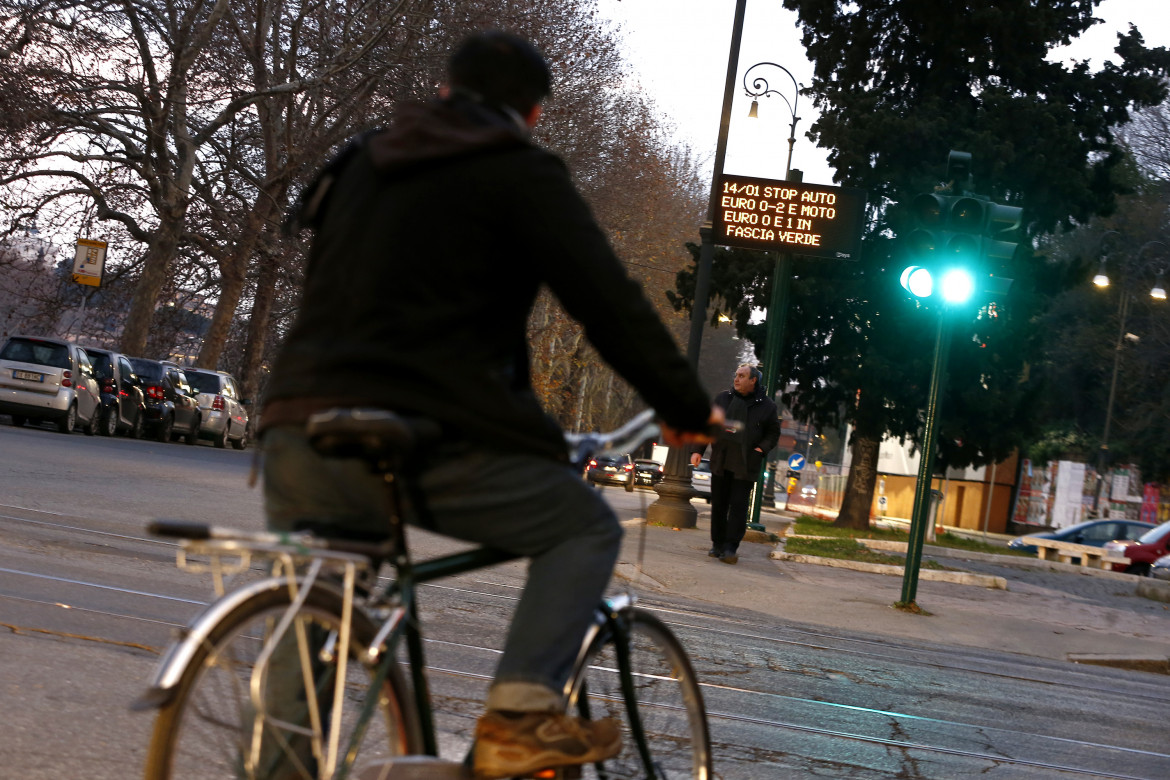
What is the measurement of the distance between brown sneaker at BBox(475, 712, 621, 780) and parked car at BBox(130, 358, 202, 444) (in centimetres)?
2722

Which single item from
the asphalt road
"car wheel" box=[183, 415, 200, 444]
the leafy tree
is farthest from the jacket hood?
"car wheel" box=[183, 415, 200, 444]

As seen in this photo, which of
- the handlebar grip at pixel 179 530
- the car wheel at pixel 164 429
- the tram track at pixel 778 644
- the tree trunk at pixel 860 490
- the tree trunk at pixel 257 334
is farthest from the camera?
the tree trunk at pixel 257 334

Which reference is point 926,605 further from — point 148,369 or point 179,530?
point 148,369

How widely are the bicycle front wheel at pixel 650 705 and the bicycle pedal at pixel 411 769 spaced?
1.62 feet

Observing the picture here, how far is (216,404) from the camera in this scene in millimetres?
33000

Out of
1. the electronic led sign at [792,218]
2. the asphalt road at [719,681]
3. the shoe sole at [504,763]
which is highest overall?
the electronic led sign at [792,218]

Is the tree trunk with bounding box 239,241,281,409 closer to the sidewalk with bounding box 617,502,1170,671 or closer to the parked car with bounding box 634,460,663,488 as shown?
the parked car with bounding box 634,460,663,488

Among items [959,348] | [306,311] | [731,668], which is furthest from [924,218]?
[959,348]

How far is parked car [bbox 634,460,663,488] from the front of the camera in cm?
5528

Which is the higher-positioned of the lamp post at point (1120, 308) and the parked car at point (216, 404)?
the lamp post at point (1120, 308)

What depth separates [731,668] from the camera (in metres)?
7.53

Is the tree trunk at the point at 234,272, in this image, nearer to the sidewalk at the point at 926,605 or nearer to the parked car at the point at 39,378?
the parked car at the point at 39,378

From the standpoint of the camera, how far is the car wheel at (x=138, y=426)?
91.7 feet

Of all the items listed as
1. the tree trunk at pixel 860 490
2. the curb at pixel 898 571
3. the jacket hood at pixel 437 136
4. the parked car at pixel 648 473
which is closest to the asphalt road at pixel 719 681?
the jacket hood at pixel 437 136
